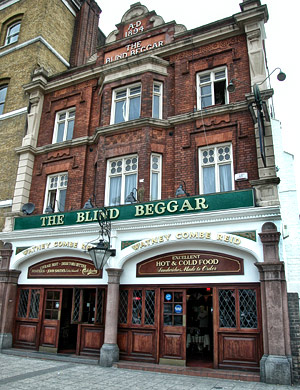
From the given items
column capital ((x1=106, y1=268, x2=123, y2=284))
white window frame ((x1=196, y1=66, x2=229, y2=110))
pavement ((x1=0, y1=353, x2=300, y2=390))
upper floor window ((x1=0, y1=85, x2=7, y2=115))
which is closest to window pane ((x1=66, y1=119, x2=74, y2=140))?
upper floor window ((x1=0, y1=85, x2=7, y2=115))

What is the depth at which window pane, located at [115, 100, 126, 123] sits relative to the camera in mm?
13289

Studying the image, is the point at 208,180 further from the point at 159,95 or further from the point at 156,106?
the point at 159,95

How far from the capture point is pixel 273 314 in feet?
26.3

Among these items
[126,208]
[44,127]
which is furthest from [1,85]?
[126,208]

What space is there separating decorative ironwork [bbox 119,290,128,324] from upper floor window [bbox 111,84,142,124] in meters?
6.53

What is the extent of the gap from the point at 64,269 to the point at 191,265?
4.72 m

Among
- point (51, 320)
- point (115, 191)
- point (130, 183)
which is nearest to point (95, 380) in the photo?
point (51, 320)

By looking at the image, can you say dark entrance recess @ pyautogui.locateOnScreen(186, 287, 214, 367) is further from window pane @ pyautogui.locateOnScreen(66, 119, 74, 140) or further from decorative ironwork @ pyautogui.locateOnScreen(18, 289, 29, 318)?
window pane @ pyautogui.locateOnScreen(66, 119, 74, 140)

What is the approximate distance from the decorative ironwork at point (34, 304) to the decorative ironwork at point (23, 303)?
270 mm

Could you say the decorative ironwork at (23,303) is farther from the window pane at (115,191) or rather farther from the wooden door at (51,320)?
the window pane at (115,191)

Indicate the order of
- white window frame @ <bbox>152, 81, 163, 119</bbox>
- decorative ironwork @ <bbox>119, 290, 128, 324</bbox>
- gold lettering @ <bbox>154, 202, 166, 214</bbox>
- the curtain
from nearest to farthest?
gold lettering @ <bbox>154, 202, 166, 214</bbox>, decorative ironwork @ <bbox>119, 290, 128, 324</bbox>, the curtain, white window frame @ <bbox>152, 81, 163, 119</bbox>

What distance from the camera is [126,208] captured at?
421 inches

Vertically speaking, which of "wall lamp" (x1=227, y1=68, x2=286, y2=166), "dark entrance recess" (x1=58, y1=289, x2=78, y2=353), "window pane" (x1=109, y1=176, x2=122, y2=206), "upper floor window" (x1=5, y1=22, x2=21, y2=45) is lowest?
"dark entrance recess" (x1=58, y1=289, x2=78, y2=353)

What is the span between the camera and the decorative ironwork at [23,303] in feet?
40.1
